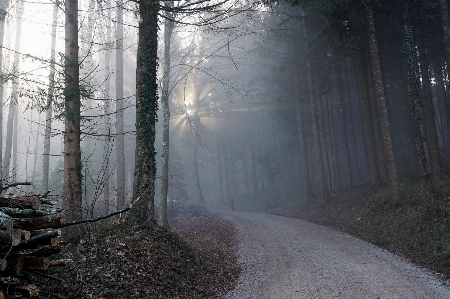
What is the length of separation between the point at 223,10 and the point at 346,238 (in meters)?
10.6

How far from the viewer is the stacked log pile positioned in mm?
4062

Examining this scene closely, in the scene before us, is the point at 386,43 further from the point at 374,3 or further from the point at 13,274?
the point at 13,274

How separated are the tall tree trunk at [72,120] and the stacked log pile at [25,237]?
3675 mm

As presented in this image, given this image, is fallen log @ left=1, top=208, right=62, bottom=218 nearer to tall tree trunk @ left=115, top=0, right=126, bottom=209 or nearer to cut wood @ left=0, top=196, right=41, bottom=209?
cut wood @ left=0, top=196, right=41, bottom=209

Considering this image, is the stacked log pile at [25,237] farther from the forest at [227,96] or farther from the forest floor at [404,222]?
the forest floor at [404,222]

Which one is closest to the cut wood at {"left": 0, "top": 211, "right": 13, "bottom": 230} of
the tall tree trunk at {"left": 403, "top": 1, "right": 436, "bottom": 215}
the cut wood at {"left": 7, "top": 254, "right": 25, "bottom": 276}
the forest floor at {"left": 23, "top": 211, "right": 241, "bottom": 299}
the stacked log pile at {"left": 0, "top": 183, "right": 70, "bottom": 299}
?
the stacked log pile at {"left": 0, "top": 183, "right": 70, "bottom": 299}

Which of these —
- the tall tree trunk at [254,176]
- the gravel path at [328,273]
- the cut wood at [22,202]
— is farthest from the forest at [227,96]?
the tall tree trunk at [254,176]

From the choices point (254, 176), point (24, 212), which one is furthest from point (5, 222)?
point (254, 176)

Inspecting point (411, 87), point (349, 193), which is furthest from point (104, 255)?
point (349, 193)

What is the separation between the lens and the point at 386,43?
21.2 meters

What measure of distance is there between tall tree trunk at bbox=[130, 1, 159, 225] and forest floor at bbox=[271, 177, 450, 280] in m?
8.18

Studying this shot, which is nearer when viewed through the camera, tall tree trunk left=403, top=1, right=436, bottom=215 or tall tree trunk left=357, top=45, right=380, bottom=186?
tall tree trunk left=403, top=1, right=436, bottom=215

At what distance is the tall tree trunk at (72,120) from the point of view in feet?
28.7

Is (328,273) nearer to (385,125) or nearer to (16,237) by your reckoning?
(16,237)
